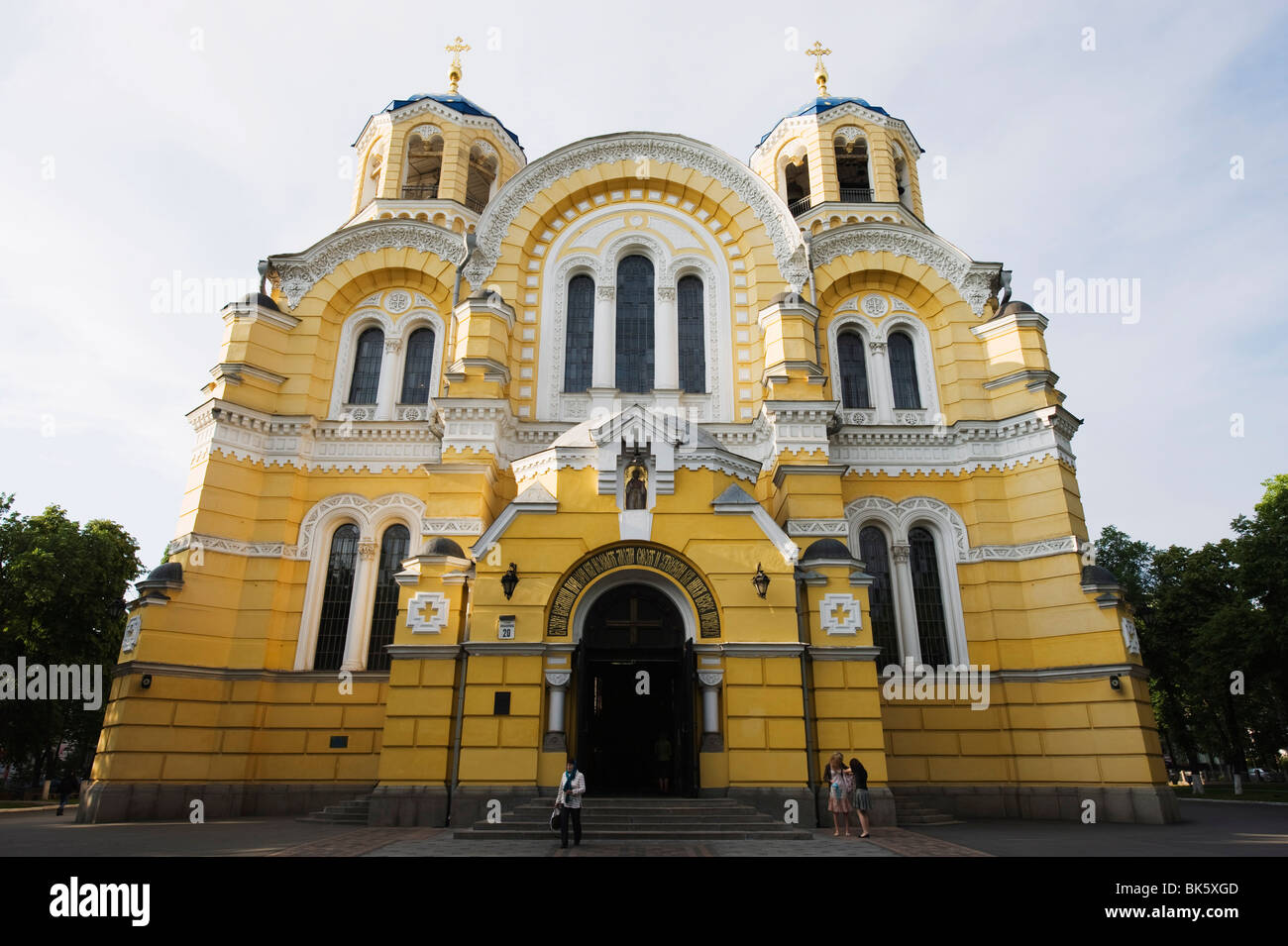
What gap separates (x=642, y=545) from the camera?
16125 millimetres

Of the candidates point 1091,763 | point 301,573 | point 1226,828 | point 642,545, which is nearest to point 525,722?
point 642,545

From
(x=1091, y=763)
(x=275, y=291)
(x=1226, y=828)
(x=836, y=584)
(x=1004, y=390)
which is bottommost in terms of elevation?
(x=1226, y=828)

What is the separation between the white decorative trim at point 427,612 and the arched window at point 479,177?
1644 cm

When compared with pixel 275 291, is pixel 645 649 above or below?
below

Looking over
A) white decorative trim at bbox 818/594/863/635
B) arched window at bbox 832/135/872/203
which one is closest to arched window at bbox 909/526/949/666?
white decorative trim at bbox 818/594/863/635

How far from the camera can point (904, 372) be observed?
23531 millimetres

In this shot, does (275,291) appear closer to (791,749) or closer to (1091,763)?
(791,749)

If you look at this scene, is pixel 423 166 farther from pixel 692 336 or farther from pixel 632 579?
pixel 632 579

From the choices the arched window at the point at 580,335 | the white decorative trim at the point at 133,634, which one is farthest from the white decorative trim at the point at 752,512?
the white decorative trim at the point at 133,634

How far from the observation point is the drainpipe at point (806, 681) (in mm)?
15055

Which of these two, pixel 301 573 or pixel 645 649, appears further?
pixel 301 573

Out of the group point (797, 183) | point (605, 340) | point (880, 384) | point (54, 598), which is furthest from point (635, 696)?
point (54, 598)

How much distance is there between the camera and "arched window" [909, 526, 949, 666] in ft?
66.8

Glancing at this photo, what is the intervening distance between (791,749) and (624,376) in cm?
1193
